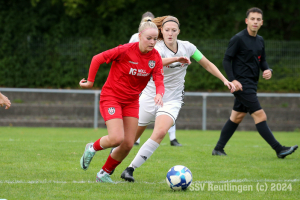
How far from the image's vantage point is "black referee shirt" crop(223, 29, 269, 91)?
23.5ft

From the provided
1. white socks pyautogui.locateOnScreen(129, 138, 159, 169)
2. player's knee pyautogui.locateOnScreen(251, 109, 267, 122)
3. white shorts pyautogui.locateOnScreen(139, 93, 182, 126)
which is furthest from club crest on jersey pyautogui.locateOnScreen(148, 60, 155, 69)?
player's knee pyautogui.locateOnScreen(251, 109, 267, 122)

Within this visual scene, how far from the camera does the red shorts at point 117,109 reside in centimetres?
484

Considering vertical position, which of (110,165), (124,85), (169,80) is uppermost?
(124,85)

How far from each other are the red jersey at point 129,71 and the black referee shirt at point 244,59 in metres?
2.57

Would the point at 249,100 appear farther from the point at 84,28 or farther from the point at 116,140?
the point at 84,28

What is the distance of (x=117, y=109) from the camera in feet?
16.0

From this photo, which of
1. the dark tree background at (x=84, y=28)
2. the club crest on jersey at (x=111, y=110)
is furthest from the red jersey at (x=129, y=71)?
the dark tree background at (x=84, y=28)

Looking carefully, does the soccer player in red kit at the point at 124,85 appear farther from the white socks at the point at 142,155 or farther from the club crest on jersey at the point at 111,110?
the white socks at the point at 142,155

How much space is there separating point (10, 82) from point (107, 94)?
44.3 feet

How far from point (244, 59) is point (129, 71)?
120 inches

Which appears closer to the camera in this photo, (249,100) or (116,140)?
(116,140)

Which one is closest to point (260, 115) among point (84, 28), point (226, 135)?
point (226, 135)

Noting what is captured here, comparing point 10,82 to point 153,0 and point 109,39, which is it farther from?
point 153,0

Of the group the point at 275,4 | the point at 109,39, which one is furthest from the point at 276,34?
the point at 109,39
